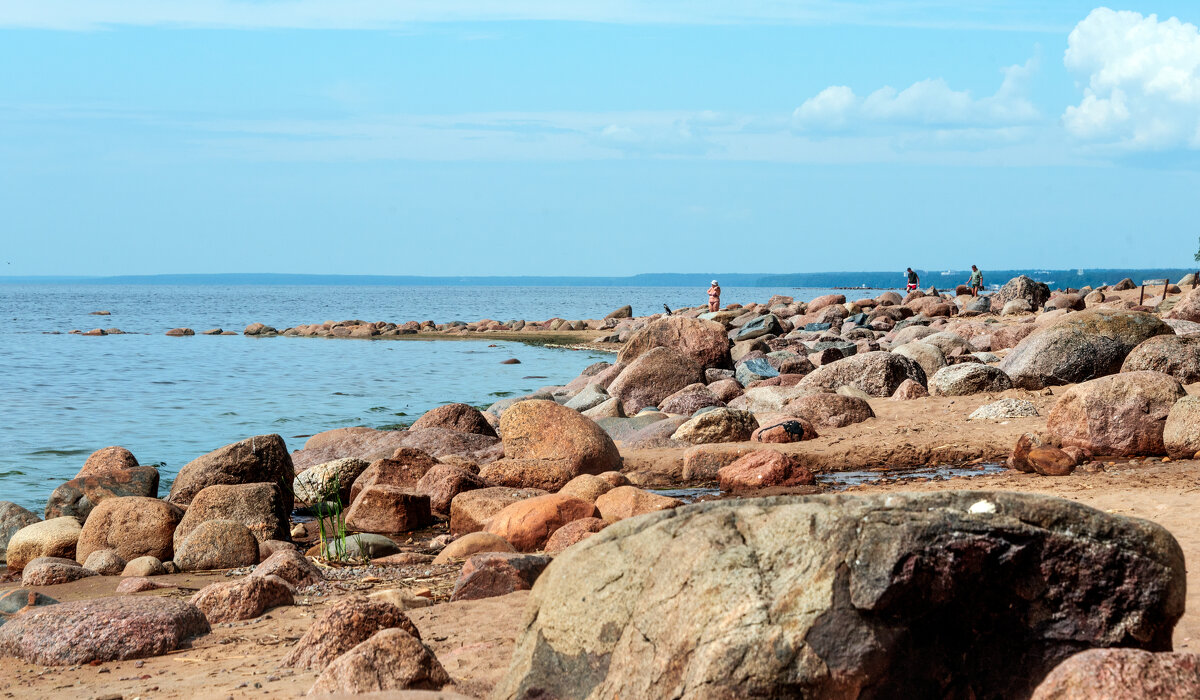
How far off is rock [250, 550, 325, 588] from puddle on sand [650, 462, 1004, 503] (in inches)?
158

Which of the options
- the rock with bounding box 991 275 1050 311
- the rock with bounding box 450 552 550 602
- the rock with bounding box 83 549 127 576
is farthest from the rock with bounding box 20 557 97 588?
the rock with bounding box 991 275 1050 311

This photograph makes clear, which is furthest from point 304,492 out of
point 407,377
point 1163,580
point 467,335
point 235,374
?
point 467,335

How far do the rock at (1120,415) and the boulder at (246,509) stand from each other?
8037 mm

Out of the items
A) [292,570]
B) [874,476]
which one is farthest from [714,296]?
[292,570]

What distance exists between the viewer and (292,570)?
7.58 m

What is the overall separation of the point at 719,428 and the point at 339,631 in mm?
8251

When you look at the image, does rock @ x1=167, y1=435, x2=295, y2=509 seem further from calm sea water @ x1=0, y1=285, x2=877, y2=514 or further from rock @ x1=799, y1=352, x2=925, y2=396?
rock @ x1=799, y1=352, x2=925, y2=396

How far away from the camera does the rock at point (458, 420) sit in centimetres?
1469

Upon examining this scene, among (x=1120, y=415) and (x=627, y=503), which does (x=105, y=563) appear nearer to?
(x=627, y=503)

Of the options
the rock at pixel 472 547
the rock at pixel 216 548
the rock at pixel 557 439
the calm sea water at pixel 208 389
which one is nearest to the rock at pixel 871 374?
the rock at pixel 557 439

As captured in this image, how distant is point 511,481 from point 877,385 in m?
7.18

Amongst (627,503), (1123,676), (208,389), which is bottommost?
(208,389)

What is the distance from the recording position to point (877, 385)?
52.5ft

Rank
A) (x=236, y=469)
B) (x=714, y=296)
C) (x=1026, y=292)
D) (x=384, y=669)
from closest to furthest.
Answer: (x=384, y=669)
(x=236, y=469)
(x=1026, y=292)
(x=714, y=296)
